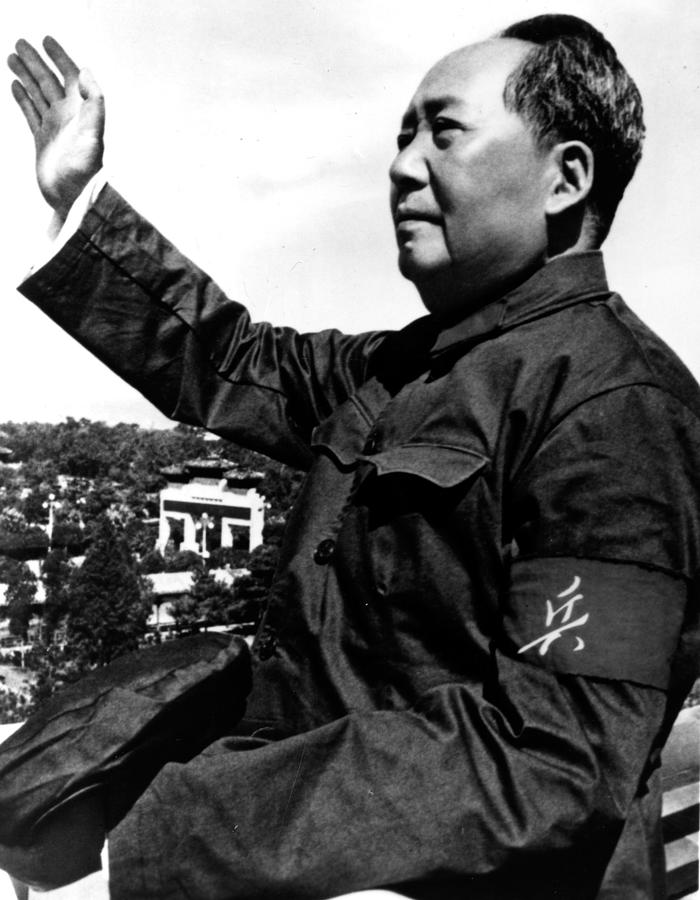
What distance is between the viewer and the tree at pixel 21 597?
61.2 feet

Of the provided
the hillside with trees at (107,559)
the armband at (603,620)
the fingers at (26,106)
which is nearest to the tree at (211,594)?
the hillside with trees at (107,559)

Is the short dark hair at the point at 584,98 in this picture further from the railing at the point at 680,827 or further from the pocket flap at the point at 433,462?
the railing at the point at 680,827

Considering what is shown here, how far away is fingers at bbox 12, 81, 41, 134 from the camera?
1643 millimetres

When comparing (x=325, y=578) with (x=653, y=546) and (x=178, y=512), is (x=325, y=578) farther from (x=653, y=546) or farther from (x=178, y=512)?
(x=178, y=512)

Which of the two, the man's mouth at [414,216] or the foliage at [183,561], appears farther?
the foliage at [183,561]

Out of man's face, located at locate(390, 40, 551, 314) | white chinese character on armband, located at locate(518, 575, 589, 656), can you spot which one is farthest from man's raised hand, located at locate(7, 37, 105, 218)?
white chinese character on armband, located at locate(518, 575, 589, 656)

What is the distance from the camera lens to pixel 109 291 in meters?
1.63

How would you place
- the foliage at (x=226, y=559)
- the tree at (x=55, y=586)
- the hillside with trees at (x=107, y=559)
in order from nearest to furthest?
the hillside with trees at (x=107, y=559), the tree at (x=55, y=586), the foliage at (x=226, y=559)

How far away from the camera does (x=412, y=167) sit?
133 centimetres

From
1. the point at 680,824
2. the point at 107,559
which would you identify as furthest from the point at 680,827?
the point at 107,559

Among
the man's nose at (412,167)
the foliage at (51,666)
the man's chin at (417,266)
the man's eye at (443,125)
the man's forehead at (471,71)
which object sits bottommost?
the foliage at (51,666)

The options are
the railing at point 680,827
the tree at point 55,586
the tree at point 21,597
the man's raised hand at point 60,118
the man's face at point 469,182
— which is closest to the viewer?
the man's face at point 469,182

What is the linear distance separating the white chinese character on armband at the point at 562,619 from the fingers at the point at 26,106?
1.16 m

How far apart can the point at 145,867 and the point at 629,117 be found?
109 cm
